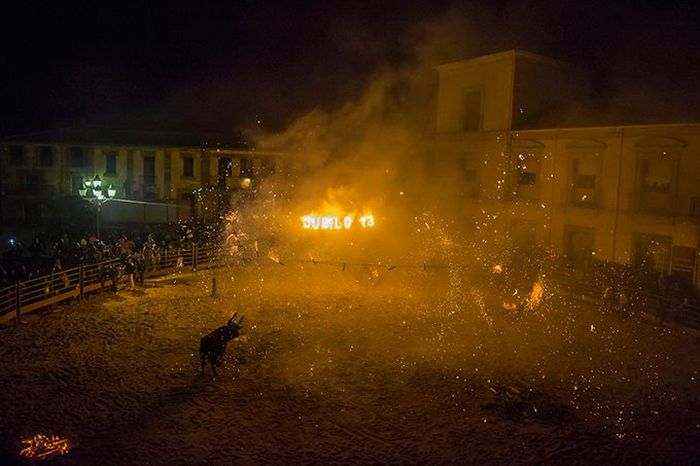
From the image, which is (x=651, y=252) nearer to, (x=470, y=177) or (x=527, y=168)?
(x=527, y=168)

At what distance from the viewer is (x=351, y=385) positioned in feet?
36.5

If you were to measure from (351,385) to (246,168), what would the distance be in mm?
27545

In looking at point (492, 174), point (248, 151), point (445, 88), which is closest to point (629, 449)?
point (492, 174)

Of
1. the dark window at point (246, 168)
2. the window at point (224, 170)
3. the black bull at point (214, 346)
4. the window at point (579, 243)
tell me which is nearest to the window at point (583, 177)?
the window at point (579, 243)

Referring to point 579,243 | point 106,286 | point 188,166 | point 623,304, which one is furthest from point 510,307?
point 188,166

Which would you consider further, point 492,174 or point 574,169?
point 492,174

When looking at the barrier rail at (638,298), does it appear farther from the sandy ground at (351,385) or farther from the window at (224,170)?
the window at (224,170)

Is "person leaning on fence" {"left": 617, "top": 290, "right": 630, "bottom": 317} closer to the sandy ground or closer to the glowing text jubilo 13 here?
the sandy ground

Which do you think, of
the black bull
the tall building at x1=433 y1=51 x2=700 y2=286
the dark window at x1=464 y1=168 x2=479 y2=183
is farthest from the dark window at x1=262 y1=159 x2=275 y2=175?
the black bull

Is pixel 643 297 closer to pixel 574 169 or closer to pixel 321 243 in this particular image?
pixel 574 169

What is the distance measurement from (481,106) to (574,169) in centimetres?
560

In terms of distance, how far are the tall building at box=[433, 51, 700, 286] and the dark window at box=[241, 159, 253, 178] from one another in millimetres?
13206

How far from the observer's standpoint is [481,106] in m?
26.5

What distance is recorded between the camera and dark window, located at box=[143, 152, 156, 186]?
35.8 meters
